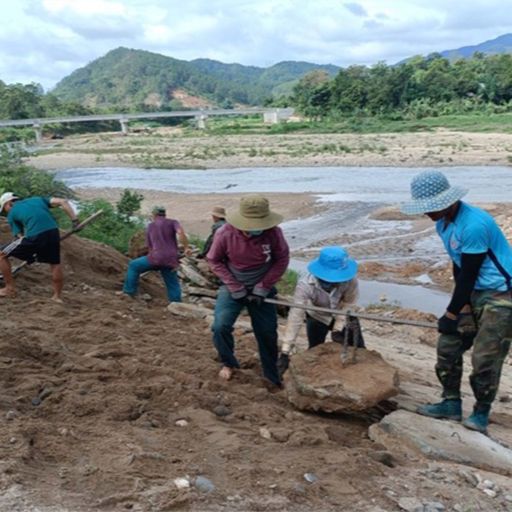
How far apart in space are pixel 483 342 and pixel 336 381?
3.53 feet

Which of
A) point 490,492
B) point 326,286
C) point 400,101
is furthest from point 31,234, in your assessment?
point 400,101

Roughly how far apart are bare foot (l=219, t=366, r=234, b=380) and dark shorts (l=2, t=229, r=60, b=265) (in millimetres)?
3119

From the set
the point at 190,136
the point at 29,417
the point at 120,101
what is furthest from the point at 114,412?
the point at 120,101

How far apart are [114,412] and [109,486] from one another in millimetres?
1166

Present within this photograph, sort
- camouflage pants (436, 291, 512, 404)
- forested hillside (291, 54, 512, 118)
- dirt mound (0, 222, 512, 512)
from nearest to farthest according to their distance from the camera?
dirt mound (0, 222, 512, 512) < camouflage pants (436, 291, 512, 404) < forested hillside (291, 54, 512, 118)

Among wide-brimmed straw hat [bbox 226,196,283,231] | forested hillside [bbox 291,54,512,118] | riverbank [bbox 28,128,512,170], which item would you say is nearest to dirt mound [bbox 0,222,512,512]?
wide-brimmed straw hat [bbox 226,196,283,231]

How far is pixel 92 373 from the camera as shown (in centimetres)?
539

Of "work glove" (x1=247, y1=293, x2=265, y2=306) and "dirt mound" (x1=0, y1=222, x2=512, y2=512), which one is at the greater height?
"work glove" (x1=247, y1=293, x2=265, y2=306)

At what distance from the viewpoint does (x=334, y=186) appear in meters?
32.0

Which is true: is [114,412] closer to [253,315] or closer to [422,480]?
[253,315]

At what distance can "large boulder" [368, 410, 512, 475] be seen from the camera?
4438 mm

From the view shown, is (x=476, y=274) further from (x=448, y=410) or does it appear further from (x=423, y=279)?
(x=423, y=279)

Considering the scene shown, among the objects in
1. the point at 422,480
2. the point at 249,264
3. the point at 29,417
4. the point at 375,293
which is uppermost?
the point at 249,264

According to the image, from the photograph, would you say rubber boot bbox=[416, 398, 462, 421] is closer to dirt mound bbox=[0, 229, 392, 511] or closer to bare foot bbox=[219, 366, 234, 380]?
dirt mound bbox=[0, 229, 392, 511]
